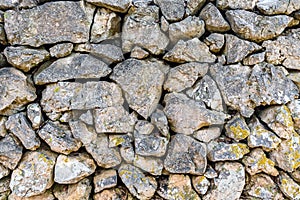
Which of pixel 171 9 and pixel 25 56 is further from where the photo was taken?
pixel 171 9

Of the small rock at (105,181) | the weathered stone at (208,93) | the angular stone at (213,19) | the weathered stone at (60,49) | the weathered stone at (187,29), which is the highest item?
the angular stone at (213,19)

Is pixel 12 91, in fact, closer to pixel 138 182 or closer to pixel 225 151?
pixel 138 182

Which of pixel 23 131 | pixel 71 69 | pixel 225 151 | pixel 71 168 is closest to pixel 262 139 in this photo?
pixel 225 151

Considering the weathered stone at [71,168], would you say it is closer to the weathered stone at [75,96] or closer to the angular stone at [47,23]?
the weathered stone at [75,96]

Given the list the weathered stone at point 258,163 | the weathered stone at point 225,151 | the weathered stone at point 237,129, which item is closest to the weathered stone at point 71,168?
the weathered stone at point 225,151

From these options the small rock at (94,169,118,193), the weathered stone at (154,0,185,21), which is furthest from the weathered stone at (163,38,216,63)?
the small rock at (94,169,118,193)
